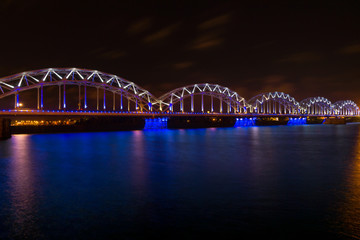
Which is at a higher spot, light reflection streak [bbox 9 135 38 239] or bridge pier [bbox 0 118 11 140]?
bridge pier [bbox 0 118 11 140]

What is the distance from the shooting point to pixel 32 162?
1505 cm

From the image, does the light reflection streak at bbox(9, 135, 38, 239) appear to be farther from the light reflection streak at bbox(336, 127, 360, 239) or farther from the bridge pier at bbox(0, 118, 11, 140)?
the bridge pier at bbox(0, 118, 11, 140)

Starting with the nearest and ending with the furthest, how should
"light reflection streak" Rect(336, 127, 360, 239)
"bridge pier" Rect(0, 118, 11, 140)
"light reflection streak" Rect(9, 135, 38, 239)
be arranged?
"light reflection streak" Rect(336, 127, 360, 239), "light reflection streak" Rect(9, 135, 38, 239), "bridge pier" Rect(0, 118, 11, 140)

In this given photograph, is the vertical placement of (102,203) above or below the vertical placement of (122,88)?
below

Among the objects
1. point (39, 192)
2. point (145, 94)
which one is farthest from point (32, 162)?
point (145, 94)

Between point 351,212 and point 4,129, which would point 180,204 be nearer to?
point 351,212

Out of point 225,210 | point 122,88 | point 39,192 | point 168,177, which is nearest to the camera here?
point 225,210

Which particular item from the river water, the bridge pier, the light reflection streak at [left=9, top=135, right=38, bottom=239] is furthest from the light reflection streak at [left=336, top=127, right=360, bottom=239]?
the bridge pier

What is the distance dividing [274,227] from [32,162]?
12.6 metres

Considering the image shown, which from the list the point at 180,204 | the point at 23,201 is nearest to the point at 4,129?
the point at 23,201

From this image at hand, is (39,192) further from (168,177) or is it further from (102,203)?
(168,177)

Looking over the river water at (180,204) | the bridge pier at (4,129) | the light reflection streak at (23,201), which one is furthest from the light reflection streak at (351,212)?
the bridge pier at (4,129)

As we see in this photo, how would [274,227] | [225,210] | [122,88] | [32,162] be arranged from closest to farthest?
[274,227] → [225,210] → [32,162] → [122,88]

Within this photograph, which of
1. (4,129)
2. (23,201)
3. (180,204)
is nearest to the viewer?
(180,204)
